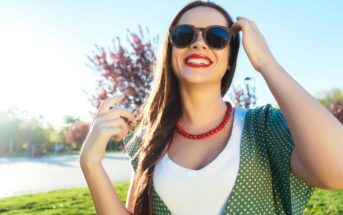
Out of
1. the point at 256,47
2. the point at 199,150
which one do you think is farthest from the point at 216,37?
the point at 199,150

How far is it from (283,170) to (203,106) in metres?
0.58

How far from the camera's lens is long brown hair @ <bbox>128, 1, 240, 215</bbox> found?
7.63 ft

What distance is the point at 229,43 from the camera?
7.48 feet

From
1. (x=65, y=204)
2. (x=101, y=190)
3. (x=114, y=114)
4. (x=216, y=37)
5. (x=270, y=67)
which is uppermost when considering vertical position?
(x=216, y=37)

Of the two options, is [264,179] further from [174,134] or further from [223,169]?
[174,134]

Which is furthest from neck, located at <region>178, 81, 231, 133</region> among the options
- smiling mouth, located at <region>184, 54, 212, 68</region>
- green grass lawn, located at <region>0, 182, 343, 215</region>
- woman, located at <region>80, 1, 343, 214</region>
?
green grass lawn, located at <region>0, 182, 343, 215</region>

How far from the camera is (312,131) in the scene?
1.64 metres

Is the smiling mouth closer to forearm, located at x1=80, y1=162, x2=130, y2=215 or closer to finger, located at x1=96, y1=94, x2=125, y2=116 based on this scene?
finger, located at x1=96, y1=94, x2=125, y2=116

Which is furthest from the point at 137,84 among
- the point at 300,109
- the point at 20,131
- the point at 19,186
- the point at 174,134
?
Result: the point at 20,131

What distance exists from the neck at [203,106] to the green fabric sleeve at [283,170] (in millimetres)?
362

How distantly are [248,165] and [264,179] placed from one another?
0.29 ft

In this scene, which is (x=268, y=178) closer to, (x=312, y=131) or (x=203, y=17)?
(x=312, y=131)

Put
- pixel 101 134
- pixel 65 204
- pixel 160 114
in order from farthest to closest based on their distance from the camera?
pixel 65 204
pixel 160 114
pixel 101 134

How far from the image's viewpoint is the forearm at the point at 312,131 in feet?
5.33
